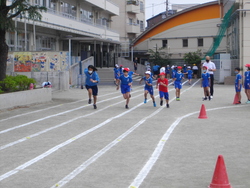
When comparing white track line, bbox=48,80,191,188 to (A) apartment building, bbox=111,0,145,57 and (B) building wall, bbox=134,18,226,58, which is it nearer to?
(B) building wall, bbox=134,18,226,58

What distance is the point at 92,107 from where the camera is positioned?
1852cm

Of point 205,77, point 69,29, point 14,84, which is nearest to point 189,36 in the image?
point 69,29

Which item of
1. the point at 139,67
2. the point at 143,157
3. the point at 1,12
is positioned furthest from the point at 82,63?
the point at 143,157

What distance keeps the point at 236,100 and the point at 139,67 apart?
36654mm

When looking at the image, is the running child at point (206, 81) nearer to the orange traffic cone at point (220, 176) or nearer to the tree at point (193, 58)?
the orange traffic cone at point (220, 176)

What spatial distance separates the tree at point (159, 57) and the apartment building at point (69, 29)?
5794mm

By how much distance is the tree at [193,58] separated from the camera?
5588 centimetres

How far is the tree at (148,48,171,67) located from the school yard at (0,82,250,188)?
42.0 meters

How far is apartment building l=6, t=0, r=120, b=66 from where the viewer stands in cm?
3422

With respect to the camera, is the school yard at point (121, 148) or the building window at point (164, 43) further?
the building window at point (164, 43)

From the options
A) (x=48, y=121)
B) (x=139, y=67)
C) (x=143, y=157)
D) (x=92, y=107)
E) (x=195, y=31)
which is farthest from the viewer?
(x=195, y=31)

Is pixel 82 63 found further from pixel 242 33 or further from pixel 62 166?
pixel 62 166

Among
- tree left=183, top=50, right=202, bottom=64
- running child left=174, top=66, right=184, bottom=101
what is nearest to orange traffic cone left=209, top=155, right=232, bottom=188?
running child left=174, top=66, right=184, bottom=101

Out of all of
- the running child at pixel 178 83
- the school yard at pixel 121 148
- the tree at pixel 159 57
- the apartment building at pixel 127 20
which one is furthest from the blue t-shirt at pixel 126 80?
the apartment building at pixel 127 20
